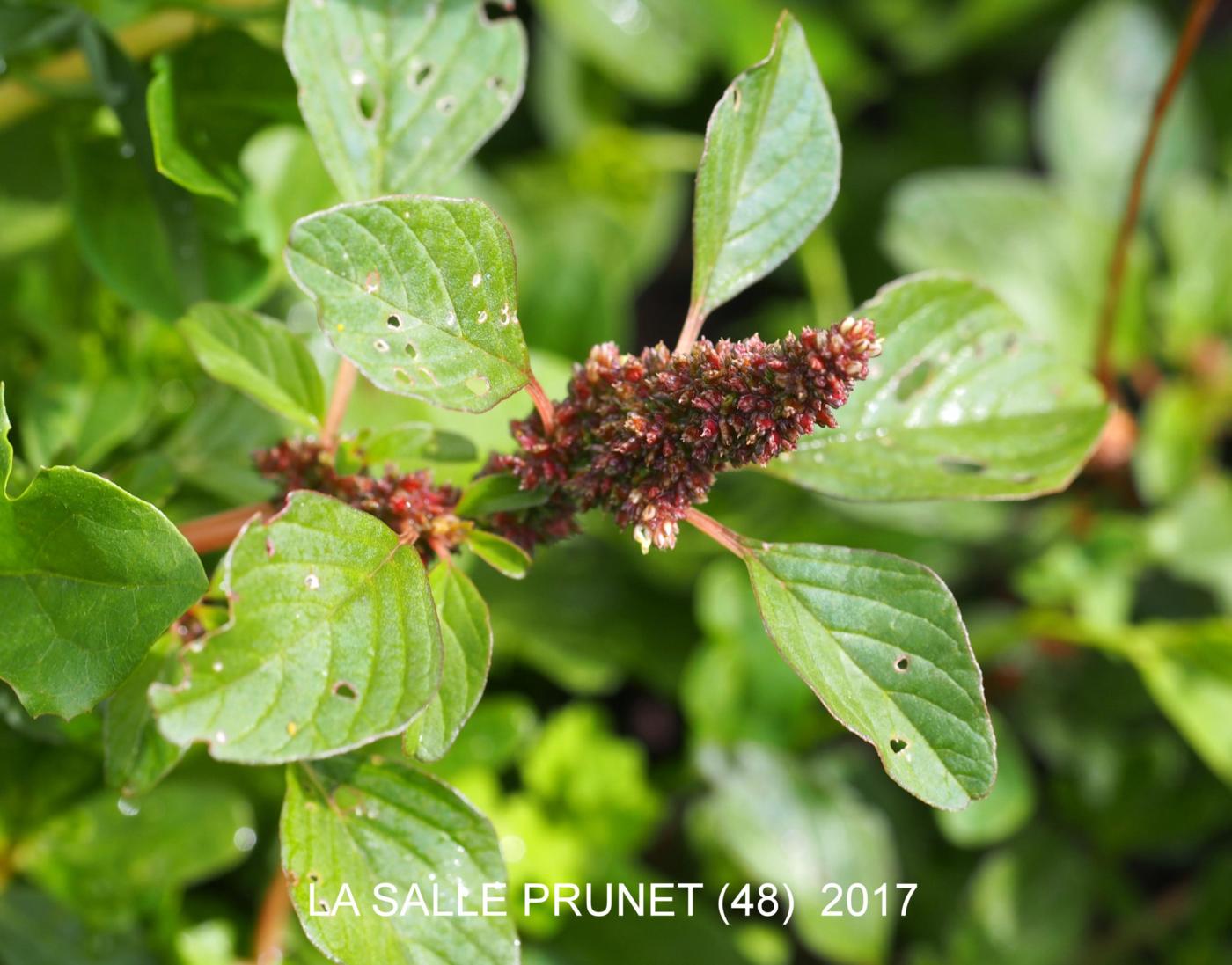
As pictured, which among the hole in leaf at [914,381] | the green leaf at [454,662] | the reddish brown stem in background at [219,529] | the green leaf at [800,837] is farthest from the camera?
the green leaf at [800,837]

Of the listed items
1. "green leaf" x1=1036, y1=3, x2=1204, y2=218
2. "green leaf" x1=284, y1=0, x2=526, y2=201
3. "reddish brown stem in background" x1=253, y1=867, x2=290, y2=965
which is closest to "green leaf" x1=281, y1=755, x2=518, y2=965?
"green leaf" x1=284, y1=0, x2=526, y2=201

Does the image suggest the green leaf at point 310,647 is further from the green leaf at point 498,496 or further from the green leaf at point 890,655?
the green leaf at point 890,655

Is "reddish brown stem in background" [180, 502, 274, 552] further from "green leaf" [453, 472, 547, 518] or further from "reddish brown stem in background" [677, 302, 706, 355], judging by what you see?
"reddish brown stem in background" [677, 302, 706, 355]

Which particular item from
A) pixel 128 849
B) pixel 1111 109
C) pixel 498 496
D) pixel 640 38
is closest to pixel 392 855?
pixel 498 496

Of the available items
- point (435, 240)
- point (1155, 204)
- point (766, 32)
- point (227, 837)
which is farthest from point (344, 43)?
point (1155, 204)

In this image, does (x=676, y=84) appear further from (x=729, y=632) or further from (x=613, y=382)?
(x=613, y=382)

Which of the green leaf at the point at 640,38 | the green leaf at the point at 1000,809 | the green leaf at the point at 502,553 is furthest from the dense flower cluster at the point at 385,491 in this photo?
the green leaf at the point at 640,38
